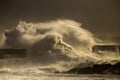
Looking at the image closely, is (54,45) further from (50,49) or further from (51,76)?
(51,76)

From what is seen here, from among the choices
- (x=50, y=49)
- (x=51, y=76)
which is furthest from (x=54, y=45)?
(x=51, y=76)

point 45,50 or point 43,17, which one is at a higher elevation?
point 43,17

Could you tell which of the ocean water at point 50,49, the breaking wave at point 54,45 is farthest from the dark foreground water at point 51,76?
the breaking wave at point 54,45

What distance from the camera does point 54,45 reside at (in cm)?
978

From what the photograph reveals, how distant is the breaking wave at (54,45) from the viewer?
9680mm

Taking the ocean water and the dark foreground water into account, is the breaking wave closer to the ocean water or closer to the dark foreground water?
the ocean water

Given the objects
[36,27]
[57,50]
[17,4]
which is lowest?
[57,50]

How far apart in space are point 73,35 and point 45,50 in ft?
2.69

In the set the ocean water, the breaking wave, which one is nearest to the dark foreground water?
the ocean water

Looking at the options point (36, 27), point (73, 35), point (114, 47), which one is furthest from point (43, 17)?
point (114, 47)

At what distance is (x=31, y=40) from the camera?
995 centimetres

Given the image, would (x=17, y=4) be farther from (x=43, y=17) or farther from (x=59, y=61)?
(x=59, y=61)

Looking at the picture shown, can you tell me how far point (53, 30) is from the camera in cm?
991

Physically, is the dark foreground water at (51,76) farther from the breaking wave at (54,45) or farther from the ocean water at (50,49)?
the breaking wave at (54,45)
